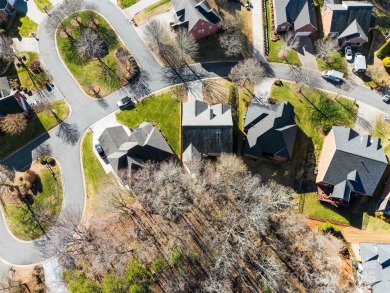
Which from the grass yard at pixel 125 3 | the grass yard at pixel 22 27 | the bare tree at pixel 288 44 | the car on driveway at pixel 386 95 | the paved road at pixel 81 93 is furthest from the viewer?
the grass yard at pixel 125 3

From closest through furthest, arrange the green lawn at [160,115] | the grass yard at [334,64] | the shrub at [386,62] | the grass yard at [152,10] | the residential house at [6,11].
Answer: the green lawn at [160,115]
the shrub at [386,62]
the grass yard at [334,64]
the residential house at [6,11]
the grass yard at [152,10]

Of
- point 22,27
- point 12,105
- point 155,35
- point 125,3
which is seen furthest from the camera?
point 125,3

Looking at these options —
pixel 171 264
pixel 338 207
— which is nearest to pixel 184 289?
pixel 171 264

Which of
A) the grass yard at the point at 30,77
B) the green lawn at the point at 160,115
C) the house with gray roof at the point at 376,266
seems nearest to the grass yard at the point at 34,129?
the grass yard at the point at 30,77

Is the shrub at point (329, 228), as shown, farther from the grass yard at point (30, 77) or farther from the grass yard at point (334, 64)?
the grass yard at point (30, 77)

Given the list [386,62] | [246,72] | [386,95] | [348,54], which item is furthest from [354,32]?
[246,72]

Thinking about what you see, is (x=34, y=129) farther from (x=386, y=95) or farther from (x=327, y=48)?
(x=386, y=95)

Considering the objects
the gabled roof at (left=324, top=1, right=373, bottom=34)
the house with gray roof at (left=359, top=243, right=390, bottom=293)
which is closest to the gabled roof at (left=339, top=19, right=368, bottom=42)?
the gabled roof at (left=324, top=1, right=373, bottom=34)
